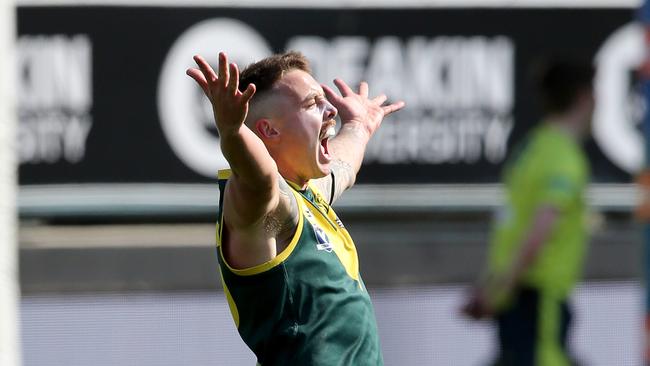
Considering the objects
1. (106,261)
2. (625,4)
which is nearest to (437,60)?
(625,4)

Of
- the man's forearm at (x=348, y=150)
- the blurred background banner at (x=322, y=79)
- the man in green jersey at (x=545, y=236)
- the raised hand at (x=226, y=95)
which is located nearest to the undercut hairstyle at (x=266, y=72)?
the raised hand at (x=226, y=95)

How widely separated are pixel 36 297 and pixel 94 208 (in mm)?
593

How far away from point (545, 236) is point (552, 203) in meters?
0.13

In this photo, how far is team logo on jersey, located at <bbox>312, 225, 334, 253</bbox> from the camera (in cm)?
321

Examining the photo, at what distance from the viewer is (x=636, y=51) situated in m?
8.23

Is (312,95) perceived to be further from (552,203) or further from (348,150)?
(552,203)

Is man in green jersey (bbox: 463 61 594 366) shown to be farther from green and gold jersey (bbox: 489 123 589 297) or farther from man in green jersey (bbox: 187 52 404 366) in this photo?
man in green jersey (bbox: 187 52 404 366)

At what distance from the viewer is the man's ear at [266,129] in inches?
127

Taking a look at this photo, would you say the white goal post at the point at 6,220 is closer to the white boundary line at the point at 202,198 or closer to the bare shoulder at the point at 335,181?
the bare shoulder at the point at 335,181

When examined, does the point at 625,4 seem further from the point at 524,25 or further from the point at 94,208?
the point at 94,208

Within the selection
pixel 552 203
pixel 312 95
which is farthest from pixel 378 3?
pixel 312 95

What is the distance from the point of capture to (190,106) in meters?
8.05

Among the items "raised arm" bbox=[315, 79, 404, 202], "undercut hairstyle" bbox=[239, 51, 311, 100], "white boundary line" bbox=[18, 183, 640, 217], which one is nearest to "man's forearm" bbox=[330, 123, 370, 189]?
"raised arm" bbox=[315, 79, 404, 202]

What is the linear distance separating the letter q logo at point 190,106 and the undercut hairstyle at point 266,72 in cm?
474
